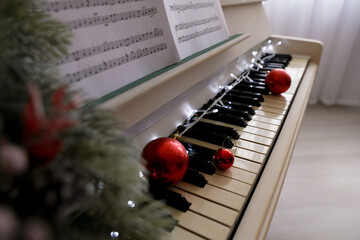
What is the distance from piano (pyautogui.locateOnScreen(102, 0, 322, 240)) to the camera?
556 millimetres

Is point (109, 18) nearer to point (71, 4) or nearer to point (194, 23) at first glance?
point (71, 4)

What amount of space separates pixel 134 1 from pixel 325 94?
254 cm

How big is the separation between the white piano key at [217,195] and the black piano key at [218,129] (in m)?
0.23

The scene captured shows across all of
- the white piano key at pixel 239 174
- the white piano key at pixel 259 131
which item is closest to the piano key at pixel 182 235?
the white piano key at pixel 239 174

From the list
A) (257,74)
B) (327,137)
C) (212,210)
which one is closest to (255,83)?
(257,74)

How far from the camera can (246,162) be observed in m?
0.73

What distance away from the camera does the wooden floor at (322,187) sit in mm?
1354

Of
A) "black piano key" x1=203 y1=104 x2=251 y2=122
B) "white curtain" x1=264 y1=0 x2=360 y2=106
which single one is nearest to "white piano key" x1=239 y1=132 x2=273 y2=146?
"black piano key" x1=203 y1=104 x2=251 y2=122

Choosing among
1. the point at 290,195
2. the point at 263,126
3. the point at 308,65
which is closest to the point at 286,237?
the point at 290,195

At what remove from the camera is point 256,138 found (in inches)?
32.8

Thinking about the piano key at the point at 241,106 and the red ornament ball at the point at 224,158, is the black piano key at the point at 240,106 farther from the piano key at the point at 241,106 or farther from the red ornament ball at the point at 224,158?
the red ornament ball at the point at 224,158

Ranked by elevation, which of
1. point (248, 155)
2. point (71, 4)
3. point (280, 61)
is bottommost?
point (280, 61)

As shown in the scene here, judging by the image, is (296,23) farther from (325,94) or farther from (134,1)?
(134,1)

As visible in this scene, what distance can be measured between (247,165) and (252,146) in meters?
0.09
